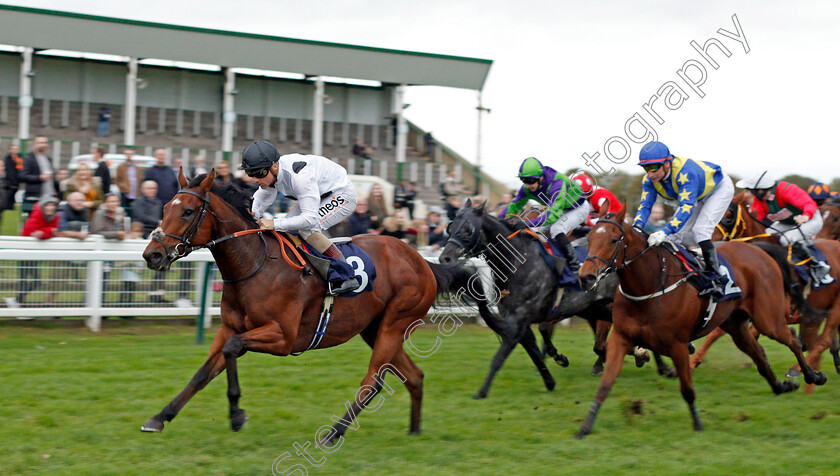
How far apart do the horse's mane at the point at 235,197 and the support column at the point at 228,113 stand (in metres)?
12.3

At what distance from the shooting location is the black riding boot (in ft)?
23.4

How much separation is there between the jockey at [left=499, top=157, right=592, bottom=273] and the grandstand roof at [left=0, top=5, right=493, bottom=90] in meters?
11.5

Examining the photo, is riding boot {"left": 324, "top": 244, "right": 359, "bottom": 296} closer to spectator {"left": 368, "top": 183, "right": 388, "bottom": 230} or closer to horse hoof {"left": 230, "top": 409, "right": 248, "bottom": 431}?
horse hoof {"left": 230, "top": 409, "right": 248, "bottom": 431}

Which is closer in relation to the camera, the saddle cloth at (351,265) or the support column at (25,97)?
the saddle cloth at (351,265)

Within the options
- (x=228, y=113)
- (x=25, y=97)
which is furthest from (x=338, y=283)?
(x=228, y=113)

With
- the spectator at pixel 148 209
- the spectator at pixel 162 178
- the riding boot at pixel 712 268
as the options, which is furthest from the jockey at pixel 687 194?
the spectator at pixel 162 178

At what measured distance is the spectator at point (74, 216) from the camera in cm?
826

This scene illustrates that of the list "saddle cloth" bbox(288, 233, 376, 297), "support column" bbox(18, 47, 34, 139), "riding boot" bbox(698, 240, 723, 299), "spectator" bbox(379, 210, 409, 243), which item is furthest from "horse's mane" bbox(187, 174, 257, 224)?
"support column" bbox(18, 47, 34, 139)

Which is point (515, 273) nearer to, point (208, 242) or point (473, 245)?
point (473, 245)

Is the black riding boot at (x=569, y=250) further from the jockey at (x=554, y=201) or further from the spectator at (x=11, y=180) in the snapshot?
the spectator at (x=11, y=180)

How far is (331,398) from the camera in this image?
5.94 m

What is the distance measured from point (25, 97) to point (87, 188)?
24.2ft

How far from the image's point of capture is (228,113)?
1711 centimetres

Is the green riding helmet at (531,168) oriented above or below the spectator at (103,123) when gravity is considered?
below
